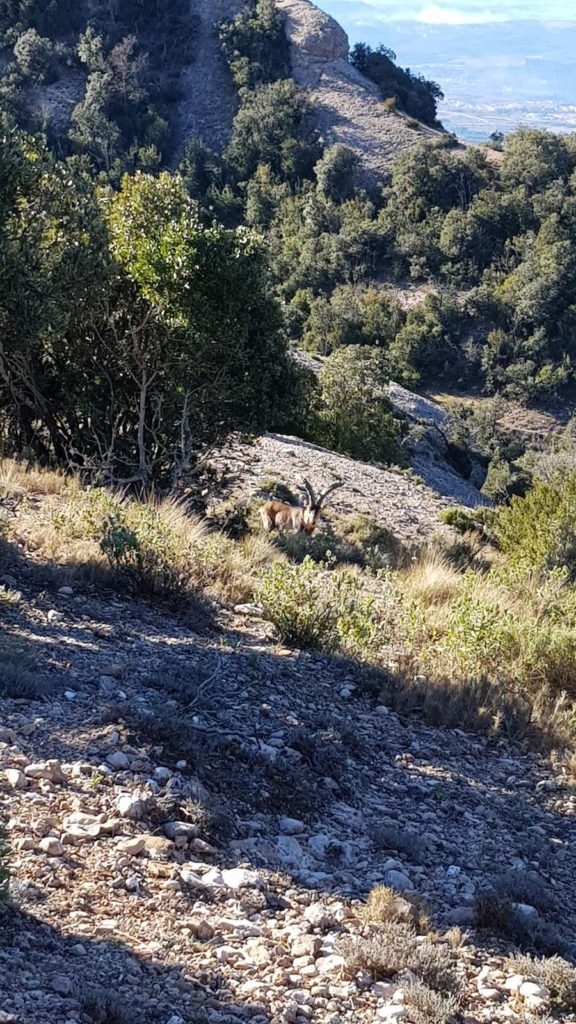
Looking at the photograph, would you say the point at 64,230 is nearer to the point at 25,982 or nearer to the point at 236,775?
the point at 236,775

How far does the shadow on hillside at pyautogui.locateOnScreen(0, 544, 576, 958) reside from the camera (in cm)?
402

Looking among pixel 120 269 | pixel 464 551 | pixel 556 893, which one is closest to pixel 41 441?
pixel 120 269

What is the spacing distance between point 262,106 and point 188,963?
63.2m

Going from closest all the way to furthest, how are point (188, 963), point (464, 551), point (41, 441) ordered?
point (188, 963), point (41, 441), point (464, 551)

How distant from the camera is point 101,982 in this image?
266cm

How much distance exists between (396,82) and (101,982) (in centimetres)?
7628

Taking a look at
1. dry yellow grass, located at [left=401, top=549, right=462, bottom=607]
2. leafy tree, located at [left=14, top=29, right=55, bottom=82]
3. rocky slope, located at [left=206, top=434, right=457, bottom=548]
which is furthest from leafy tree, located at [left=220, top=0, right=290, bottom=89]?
dry yellow grass, located at [left=401, top=549, right=462, bottom=607]

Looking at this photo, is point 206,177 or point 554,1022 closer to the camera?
point 554,1022

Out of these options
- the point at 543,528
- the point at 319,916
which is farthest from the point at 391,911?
the point at 543,528

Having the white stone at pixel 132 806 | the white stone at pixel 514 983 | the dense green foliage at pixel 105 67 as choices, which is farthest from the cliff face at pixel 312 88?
the white stone at pixel 514 983

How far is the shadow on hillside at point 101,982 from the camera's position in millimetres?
2506

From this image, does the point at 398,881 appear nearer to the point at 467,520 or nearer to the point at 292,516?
the point at 292,516

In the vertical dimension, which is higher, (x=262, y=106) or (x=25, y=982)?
(x=262, y=106)

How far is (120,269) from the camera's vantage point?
10391 millimetres
